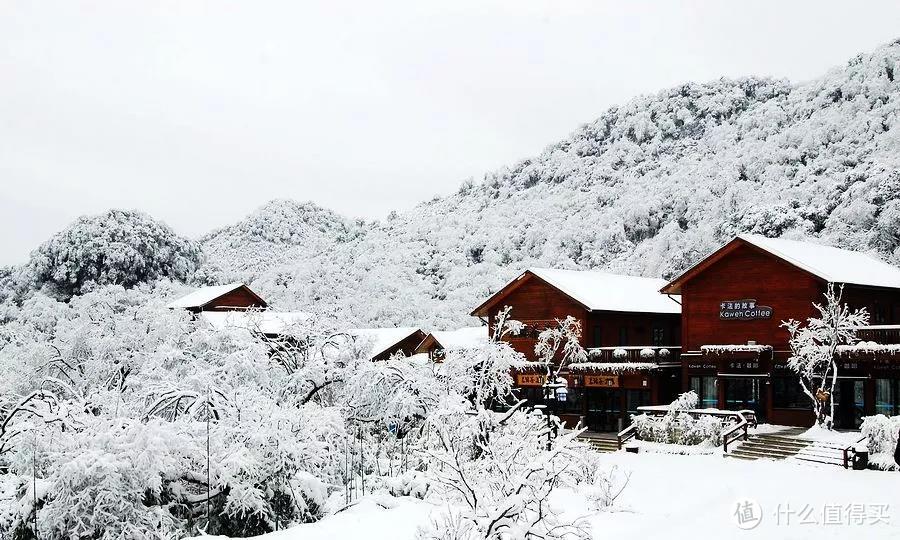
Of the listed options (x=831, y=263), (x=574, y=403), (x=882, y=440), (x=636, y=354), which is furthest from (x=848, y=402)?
(x=574, y=403)

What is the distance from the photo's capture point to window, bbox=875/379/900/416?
30578mm

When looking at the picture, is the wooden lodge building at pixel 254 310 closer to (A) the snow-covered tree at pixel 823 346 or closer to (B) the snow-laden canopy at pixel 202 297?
(B) the snow-laden canopy at pixel 202 297

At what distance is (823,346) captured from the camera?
30.2 metres

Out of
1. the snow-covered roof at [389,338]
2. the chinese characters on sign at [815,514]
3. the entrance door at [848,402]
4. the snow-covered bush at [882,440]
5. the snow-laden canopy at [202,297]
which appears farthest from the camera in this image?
the snow-laden canopy at [202,297]

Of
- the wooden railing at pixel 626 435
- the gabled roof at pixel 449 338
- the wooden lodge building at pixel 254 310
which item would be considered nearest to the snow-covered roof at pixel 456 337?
the gabled roof at pixel 449 338

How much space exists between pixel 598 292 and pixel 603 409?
627 cm

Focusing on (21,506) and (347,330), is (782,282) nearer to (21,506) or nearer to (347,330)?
(347,330)

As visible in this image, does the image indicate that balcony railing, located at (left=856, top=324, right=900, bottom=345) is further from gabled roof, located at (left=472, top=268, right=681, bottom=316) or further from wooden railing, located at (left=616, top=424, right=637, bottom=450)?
gabled roof, located at (left=472, top=268, right=681, bottom=316)

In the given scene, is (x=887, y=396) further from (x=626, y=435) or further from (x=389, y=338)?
(x=389, y=338)

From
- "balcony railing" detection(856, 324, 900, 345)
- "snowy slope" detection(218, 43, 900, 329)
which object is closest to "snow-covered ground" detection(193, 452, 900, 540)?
"balcony railing" detection(856, 324, 900, 345)

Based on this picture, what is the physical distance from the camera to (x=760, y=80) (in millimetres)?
123625

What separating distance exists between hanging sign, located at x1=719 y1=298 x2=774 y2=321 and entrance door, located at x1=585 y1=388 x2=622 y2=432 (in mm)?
6435

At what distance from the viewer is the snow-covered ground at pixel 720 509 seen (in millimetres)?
16062

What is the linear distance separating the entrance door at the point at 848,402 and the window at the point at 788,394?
1231 millimetres
